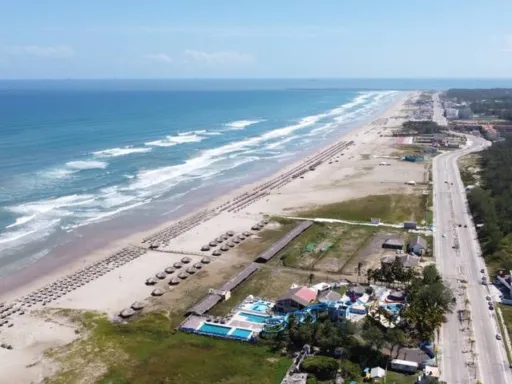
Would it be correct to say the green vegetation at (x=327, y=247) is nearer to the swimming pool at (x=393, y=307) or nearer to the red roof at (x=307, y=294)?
the red roof at (x=307, y=294)

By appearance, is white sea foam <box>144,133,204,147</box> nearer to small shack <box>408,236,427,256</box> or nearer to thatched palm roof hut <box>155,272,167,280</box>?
thatched palm roof hut <box>155,272,167,280</box>

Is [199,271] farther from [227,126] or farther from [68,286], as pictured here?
[227,126]

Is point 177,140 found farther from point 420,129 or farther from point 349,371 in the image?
point 349,371

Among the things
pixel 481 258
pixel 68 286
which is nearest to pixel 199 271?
pixel 68 286

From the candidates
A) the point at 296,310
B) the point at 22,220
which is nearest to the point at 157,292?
the point at 296,310

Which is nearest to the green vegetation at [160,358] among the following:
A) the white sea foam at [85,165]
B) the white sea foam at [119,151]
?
the white sea foam at [85,165]
